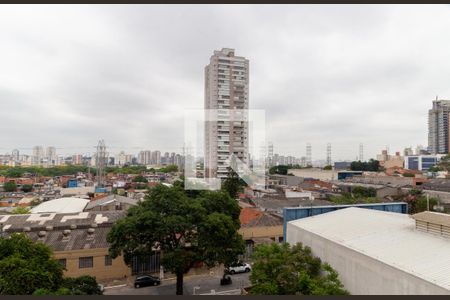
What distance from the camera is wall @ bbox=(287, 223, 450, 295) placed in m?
4.62

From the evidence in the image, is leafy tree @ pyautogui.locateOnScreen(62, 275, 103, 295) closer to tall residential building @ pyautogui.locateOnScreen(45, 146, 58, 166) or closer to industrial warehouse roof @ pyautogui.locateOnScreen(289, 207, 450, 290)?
industrial warehouse roof @ pyautogui.locateOnScreen(289, 207, 450, 290)

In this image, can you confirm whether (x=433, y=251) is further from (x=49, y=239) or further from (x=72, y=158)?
(x=72, y=158)

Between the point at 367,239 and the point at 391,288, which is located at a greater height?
the point at 367,239

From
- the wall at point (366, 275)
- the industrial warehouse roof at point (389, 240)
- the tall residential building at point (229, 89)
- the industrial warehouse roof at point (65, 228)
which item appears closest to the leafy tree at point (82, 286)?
the industrial warehouse roof at point (65, 228)

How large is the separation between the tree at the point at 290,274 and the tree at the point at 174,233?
82.1 inches

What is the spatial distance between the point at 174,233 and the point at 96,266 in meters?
3.89

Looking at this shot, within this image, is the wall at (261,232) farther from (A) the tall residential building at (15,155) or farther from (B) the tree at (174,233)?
(A) the tall residential building at (15,155)

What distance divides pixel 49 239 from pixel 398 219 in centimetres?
1119

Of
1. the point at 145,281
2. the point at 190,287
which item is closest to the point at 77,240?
the point at 145,281

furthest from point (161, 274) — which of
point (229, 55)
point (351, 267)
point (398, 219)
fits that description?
point (229, 55)

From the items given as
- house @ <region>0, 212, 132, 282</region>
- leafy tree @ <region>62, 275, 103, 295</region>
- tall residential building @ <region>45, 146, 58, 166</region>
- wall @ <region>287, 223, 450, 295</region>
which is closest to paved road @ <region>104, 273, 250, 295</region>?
house @ <region>0, 212, 132, 282</region>

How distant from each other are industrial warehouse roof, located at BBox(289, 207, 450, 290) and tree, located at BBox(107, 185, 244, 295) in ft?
7.48

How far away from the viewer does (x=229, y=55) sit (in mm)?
33500

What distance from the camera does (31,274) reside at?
6090mm
